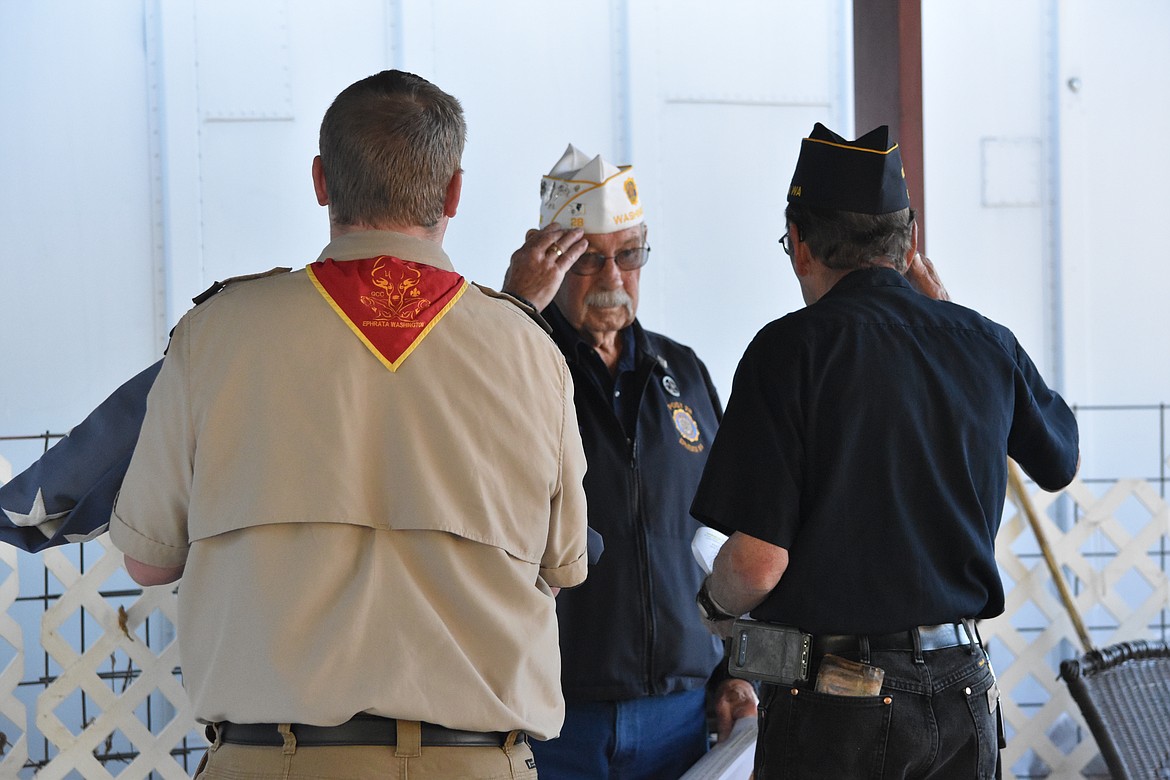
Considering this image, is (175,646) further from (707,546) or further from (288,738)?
(288,738)

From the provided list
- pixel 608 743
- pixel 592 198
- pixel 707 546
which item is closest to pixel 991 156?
pixel 592 198

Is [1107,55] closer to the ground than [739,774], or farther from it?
farther from it

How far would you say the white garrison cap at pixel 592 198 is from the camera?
7.49ft

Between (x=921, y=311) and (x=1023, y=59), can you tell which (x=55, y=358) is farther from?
(x=1023, y=59)

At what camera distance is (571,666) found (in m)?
1.99

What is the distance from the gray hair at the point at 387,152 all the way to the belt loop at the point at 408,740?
1.82 feet

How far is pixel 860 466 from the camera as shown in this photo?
1.53m

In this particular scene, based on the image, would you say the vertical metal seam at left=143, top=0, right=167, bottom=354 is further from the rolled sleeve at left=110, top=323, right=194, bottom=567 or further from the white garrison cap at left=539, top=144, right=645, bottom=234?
the rolled sleeve at left=110, top=323, right=194, bottom=567

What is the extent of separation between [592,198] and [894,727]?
3.99 ft

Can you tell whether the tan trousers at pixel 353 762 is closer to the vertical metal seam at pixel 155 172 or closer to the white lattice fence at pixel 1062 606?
the white lattice fence at pixel 1062 606

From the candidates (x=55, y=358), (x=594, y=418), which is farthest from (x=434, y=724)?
(x=55, y=358)

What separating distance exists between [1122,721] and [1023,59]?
254cm

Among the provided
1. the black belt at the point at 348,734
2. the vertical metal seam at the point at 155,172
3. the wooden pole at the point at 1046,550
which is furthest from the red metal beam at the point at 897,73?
the vertical metal seam at the point at 155,172

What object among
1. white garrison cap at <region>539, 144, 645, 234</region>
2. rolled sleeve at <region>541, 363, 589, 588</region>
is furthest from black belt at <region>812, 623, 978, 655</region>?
white garrison cap at <region>539, 144, 645, 234</region>
